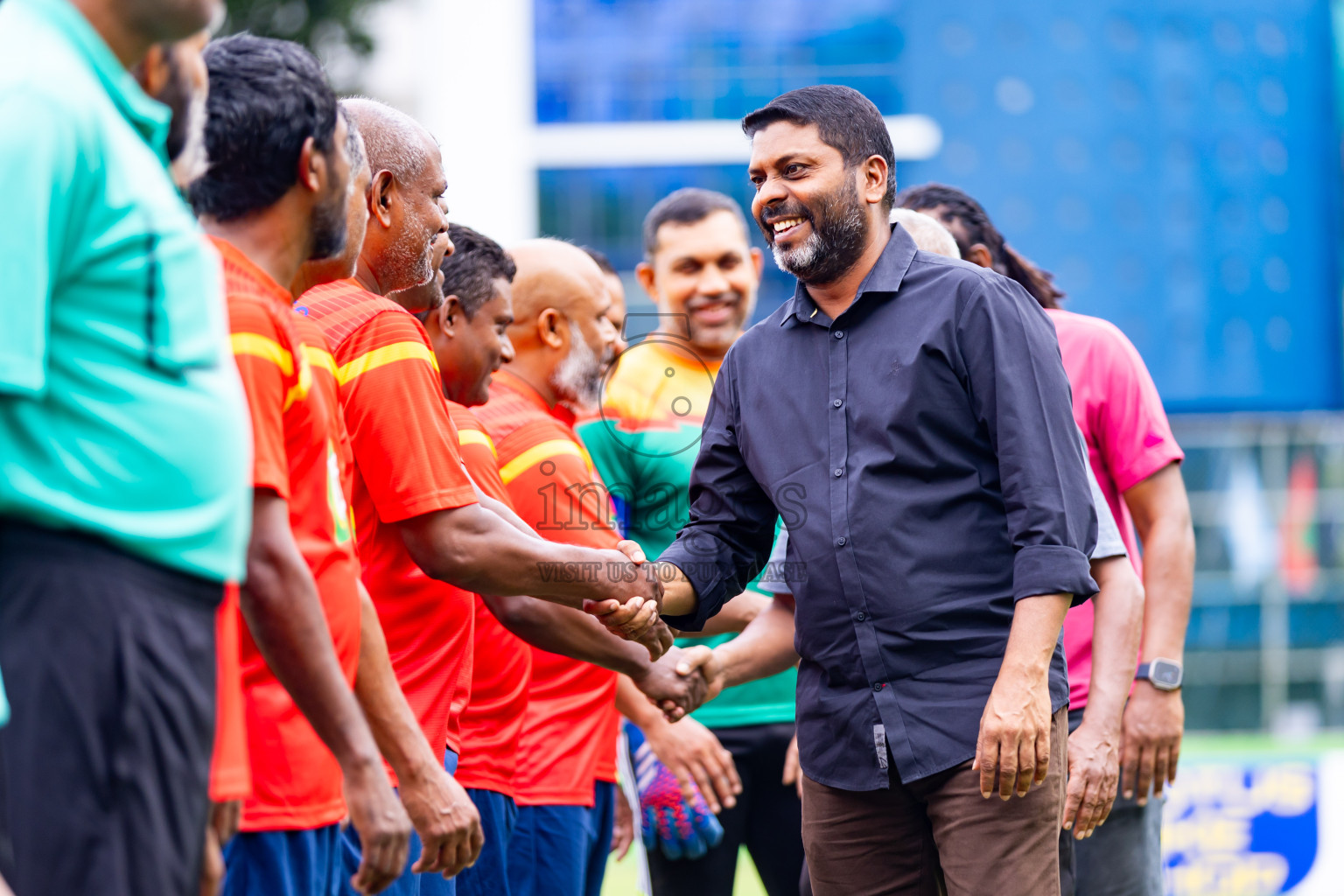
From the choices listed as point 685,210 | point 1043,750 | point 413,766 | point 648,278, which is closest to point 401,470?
point 413,766

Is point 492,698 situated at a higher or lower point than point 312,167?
lower

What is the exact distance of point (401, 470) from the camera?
3.38 meters

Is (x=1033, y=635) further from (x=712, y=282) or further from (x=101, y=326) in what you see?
(x=712, y=282)

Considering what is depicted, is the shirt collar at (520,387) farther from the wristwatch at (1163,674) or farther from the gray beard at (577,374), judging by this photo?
the wristwatch at (1163,674)

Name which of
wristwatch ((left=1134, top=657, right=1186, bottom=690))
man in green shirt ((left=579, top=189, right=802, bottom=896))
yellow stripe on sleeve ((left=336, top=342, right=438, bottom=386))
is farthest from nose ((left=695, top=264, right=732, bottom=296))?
yellow stripe on sleeve ((left=336, top=342, right=438, bottom=386))

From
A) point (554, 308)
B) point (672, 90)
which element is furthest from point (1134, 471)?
point (672, 90)

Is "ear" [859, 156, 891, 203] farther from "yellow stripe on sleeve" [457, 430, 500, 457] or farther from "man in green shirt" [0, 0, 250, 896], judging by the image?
"man in green shirt" [0, 0, 250, 896]

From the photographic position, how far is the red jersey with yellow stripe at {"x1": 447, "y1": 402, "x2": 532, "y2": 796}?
432 cm

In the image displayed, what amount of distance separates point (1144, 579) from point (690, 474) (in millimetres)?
1640

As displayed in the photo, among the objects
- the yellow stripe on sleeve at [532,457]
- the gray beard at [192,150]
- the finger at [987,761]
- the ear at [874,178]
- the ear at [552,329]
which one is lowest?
the finger at [987,761]

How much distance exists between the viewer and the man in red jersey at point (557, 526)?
14.7ft

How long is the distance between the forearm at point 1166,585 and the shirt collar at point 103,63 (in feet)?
10.8

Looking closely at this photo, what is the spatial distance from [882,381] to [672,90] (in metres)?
37.1

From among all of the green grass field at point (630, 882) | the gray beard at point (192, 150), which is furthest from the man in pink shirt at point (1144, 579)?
the green grass field at point (630, 882)
